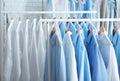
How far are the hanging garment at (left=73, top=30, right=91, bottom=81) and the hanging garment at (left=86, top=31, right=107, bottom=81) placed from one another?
43mm

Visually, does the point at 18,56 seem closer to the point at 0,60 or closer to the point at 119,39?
the point at 0,60

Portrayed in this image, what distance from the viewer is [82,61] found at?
1507 millimetres

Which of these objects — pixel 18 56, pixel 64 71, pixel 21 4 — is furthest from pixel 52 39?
pixel 21 4

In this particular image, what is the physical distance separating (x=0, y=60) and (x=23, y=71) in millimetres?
809

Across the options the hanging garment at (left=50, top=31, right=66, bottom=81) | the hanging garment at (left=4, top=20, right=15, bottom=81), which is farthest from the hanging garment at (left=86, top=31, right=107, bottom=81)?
the hanging garment at (left=4, top=20, right=15, bottom=81)

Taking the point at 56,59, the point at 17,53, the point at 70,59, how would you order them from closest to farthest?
1. the point at 70,59
2. the point at 56,59
3. the point at 17,53

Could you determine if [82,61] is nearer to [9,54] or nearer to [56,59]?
[56,59]

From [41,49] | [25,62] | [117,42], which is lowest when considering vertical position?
[25,62]

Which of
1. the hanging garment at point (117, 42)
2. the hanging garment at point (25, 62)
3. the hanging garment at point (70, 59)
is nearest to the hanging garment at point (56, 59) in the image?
the hanging garment at point (70, 59)

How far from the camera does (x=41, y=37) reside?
85.9 inches

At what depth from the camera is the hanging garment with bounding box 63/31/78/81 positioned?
1.49 m

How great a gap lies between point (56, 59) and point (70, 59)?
0.58ft

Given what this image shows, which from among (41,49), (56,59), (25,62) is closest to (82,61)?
(56,59)

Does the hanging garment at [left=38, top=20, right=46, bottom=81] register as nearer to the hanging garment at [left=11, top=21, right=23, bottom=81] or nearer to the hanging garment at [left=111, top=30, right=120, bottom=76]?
the hanging garment at [left=11, top=21, right=23, bottom=81]
